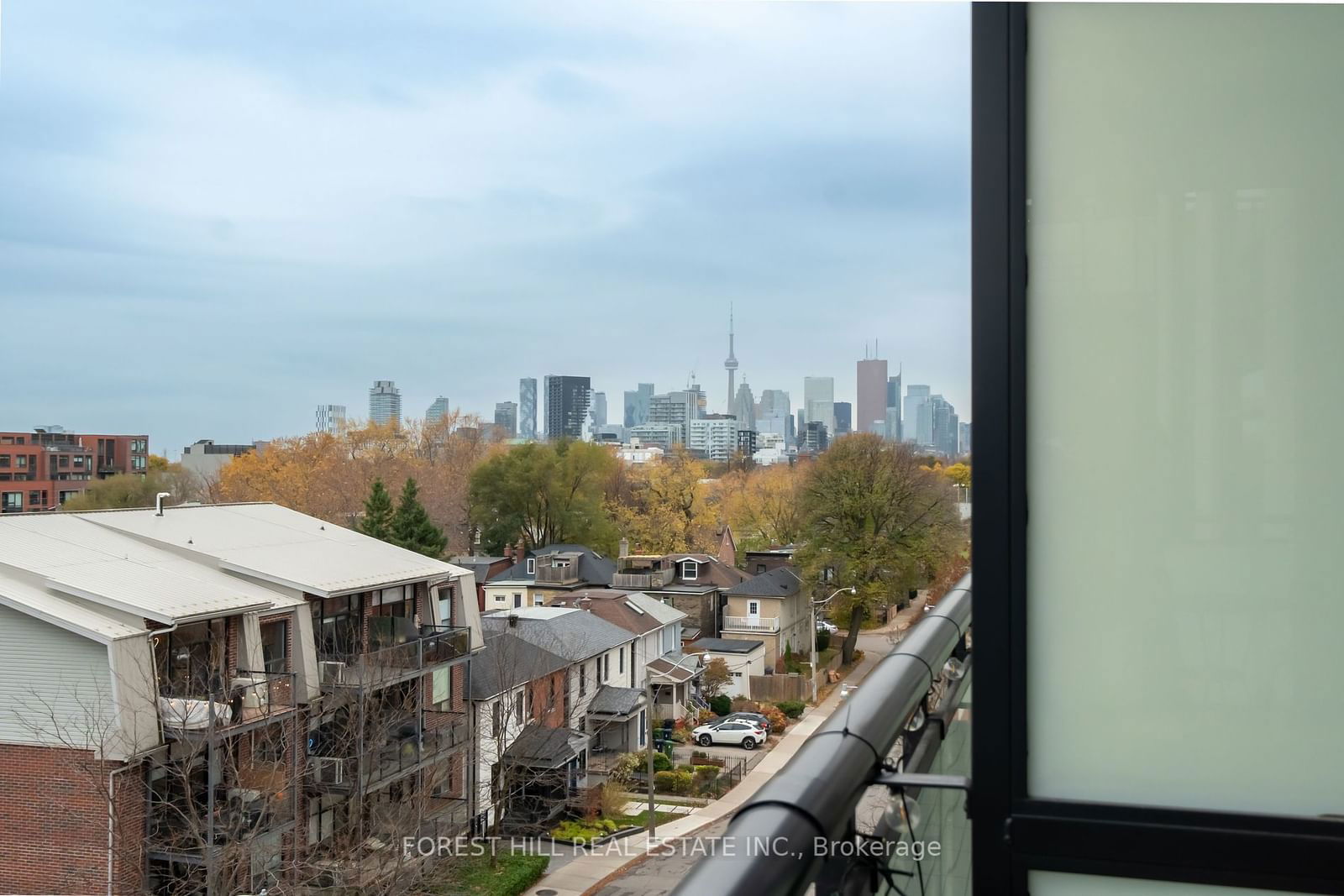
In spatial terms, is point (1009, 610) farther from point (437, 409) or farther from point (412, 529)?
point (437, 409)

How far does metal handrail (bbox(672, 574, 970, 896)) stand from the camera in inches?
19.5

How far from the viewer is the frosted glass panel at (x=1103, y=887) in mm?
672

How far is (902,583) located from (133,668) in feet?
49.3

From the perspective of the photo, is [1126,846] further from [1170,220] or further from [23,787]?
[23,787]

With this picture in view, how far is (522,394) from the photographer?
61.9 m

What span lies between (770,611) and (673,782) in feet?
24.7

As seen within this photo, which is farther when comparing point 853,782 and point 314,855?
point 314,855

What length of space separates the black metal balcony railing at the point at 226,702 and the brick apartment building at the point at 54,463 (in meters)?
27.0

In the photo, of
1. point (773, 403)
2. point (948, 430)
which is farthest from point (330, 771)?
point (773, 403)

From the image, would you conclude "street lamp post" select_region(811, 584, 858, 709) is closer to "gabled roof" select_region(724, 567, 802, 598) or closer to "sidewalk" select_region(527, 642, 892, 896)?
"gabled roof" select_region(724, 567, 802, 598)

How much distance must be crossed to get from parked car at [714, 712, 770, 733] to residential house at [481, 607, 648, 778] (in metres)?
1.58

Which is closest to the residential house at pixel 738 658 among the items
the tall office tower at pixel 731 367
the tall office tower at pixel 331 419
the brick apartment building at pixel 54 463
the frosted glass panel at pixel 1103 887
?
the tall office tower at pixel 331 419

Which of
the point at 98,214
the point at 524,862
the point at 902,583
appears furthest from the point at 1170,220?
the point at 98,214

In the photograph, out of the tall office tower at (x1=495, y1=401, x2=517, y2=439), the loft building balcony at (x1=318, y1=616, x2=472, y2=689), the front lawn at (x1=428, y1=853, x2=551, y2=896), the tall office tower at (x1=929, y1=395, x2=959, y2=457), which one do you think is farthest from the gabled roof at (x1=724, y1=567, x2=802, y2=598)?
the tall office tower at (x1=495, y1=401, x2=517, y2=439)
